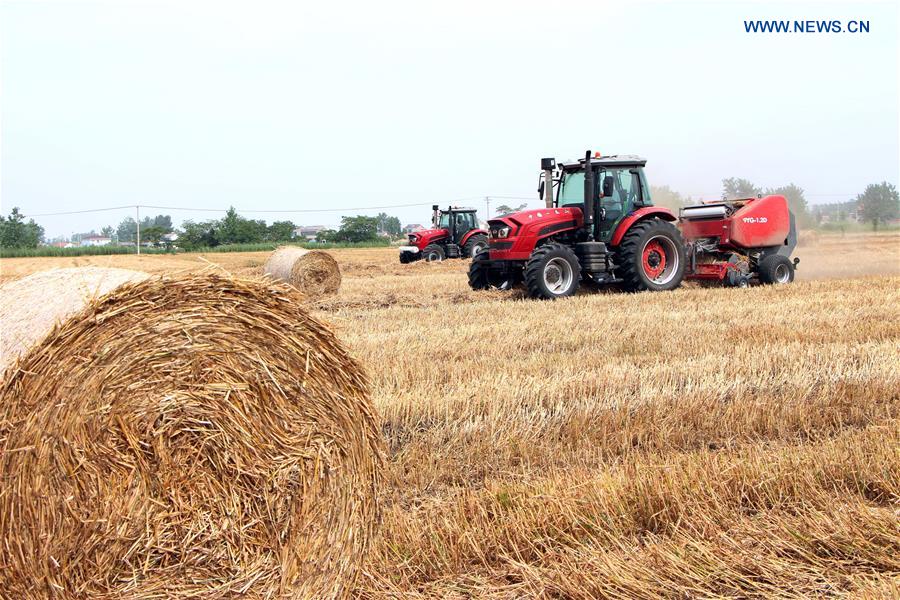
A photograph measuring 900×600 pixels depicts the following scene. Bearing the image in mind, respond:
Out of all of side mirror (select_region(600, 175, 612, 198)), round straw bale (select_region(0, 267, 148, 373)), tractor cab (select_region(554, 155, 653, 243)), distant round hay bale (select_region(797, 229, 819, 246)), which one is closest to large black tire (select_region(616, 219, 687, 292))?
tractor cab (select_region(554, 155, 653, 243))

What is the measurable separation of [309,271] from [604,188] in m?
5.22

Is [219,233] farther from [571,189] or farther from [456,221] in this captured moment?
[571,189]

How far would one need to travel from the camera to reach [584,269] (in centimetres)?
1099

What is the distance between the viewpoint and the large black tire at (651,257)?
1104 cm

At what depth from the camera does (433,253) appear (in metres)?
23.6

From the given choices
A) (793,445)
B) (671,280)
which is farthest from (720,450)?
(671,280)

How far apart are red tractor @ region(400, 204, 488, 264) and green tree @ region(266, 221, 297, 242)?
29.6m

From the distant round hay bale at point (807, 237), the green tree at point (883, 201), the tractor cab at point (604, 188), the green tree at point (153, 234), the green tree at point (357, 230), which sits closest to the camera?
the tractor cab at point (604, 188)

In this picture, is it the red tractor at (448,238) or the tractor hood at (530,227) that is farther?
the red tractor at (448,238)

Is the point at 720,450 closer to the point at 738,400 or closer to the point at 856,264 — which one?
the point at 738,400

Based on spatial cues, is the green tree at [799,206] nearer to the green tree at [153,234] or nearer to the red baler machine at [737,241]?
the red baler machine at [737,241]

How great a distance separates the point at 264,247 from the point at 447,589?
39.6 meters

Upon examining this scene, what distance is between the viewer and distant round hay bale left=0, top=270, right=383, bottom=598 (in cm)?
267

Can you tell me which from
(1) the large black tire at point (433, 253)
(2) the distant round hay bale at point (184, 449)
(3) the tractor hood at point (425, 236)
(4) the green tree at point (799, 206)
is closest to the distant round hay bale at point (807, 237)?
(4) the green tree at point (799, 206)
